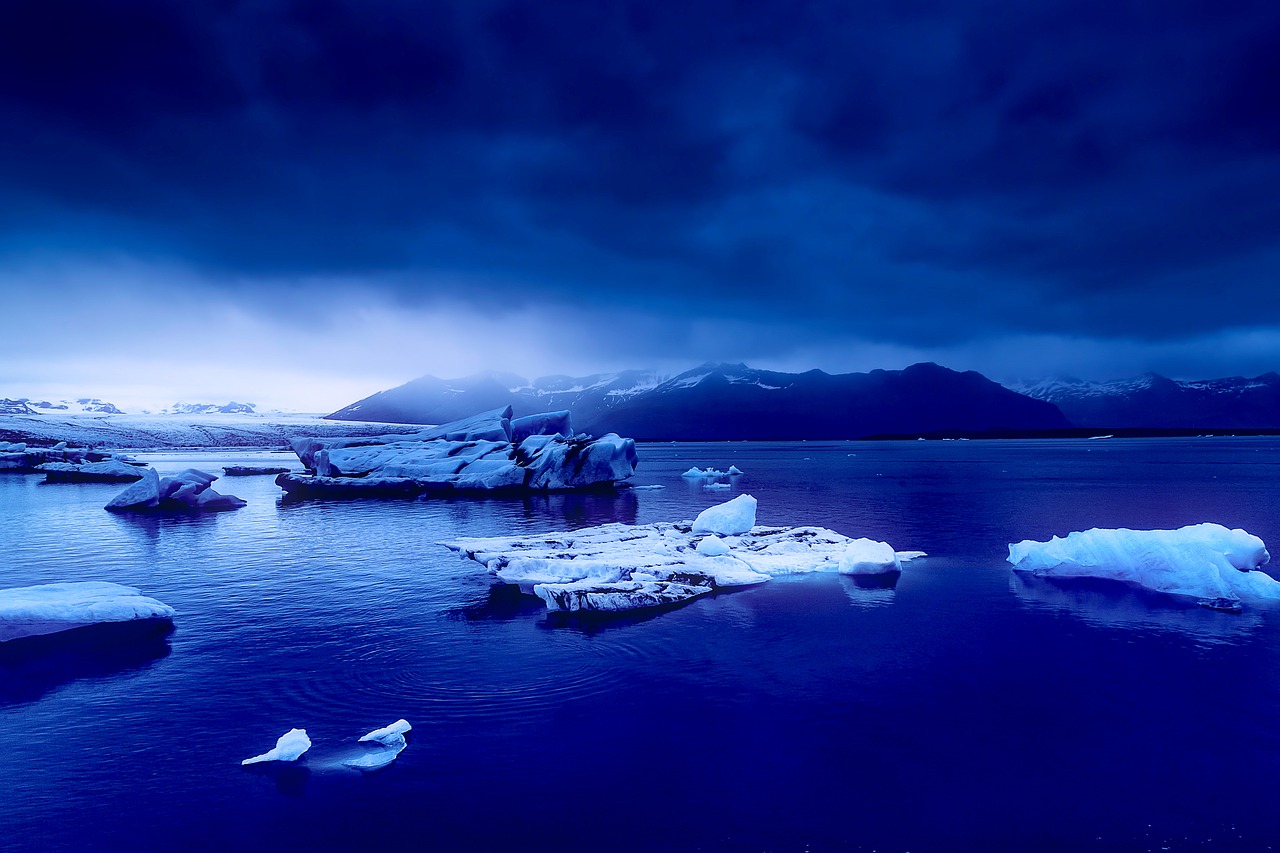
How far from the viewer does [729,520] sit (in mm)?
24547

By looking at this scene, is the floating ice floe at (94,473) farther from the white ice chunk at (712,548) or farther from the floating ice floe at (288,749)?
the floating ice floe at (288,749)

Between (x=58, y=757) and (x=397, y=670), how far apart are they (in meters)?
4.55

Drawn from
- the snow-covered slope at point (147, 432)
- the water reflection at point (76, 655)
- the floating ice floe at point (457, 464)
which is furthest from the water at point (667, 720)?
the snow-covered slope at point (147, 432)

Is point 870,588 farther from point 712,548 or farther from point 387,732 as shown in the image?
point 387,732

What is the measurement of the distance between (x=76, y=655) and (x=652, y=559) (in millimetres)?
13238

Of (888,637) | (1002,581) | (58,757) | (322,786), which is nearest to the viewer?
(322,786)

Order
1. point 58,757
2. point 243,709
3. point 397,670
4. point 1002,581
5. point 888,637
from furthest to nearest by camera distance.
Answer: point 1002,581, point 888,637, point 397,670, point 243,709, point 58,757

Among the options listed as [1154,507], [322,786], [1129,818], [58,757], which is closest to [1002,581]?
[1129,818]

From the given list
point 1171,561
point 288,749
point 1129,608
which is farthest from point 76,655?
point 1171,561

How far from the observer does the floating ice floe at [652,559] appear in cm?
1563

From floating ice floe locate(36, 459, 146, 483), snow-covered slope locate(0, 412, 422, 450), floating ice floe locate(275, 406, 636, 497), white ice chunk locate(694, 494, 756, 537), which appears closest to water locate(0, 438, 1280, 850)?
white ice chunk locate(694, 494, 756, 537)

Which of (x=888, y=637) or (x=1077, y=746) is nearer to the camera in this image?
(x=1077, y=746)

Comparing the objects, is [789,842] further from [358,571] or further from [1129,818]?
[358,571]

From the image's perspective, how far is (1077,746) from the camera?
8.80 m
